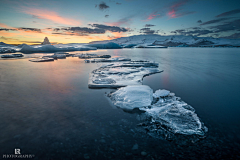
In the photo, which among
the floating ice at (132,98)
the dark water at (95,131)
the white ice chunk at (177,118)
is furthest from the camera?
the floating ice at (132,98)

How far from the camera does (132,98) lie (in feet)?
12.8

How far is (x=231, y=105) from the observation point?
378cm

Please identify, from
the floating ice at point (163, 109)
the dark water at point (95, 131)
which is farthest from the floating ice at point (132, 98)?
the dark water at point (95, 131)

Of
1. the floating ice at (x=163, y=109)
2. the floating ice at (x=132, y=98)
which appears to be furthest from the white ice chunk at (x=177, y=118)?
the floating ice at (x=132, y=98)

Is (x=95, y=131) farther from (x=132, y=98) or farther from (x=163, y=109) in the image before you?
(x=163, y=109)

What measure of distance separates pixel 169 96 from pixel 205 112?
1.17 m

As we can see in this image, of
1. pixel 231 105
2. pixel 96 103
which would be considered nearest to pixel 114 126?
pixel 96 103

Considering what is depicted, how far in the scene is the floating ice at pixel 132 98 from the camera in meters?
3.65

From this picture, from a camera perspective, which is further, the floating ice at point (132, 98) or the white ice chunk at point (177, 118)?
the floating ice at point (132, 98)

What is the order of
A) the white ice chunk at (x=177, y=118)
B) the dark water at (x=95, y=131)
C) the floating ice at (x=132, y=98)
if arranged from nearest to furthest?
the dark water at (x=95, y=131) → the white ice chunk at (x=177, y=118) → the floating ice at (x=132, y=98)

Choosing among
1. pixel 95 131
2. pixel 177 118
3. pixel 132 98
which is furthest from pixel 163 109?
pixel 95 131

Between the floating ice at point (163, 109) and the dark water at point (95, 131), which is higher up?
the floating ice at point (163, 109)

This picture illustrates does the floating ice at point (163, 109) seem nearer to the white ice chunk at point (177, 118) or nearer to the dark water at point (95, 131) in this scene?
the white ice chunk at point (177, 118)

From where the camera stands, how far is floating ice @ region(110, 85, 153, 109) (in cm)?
365
